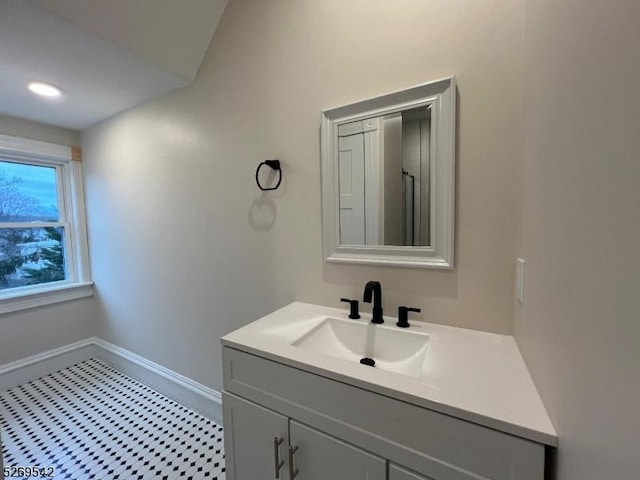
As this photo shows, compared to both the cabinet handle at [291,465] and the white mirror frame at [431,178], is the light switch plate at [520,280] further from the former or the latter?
the cabinet handle at [291,465]

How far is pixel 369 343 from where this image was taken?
3.79ft

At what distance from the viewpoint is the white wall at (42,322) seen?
2225 mm

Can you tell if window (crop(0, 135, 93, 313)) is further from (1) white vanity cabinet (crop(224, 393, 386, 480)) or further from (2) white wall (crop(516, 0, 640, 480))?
(2) white wall (crop(516, 0, 640, 480))

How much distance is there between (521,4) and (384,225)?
2.84ft

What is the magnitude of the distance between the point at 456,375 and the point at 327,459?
1.55 feet

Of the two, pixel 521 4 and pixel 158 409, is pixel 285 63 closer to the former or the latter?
pixel 521 4

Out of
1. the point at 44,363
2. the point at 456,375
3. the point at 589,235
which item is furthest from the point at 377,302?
the point at 44,363

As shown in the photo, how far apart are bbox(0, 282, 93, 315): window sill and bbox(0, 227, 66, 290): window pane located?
127mm

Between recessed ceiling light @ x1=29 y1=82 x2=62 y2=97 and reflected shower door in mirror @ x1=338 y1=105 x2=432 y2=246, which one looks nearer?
reflected shower door in mirror @ x1=338 y1=105 x2=432 y2=246

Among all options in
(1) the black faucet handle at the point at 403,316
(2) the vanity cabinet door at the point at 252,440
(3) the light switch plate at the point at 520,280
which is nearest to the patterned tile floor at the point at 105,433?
(2) the vanity cabinet door at the point at 252,440

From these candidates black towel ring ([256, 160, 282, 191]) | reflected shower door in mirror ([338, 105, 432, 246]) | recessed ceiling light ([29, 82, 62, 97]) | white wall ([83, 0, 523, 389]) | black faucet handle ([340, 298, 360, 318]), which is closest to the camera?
white wall ([83, 0, 523, 389])

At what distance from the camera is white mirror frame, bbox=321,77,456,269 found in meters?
1.05

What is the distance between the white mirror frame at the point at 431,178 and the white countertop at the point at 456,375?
0.94 feet

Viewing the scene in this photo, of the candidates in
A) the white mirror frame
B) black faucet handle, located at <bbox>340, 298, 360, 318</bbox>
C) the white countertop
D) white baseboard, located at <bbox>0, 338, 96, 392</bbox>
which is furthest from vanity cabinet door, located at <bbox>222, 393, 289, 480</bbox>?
white baseboard, located at <bbox>0, 338, 96, 392</bbox>
